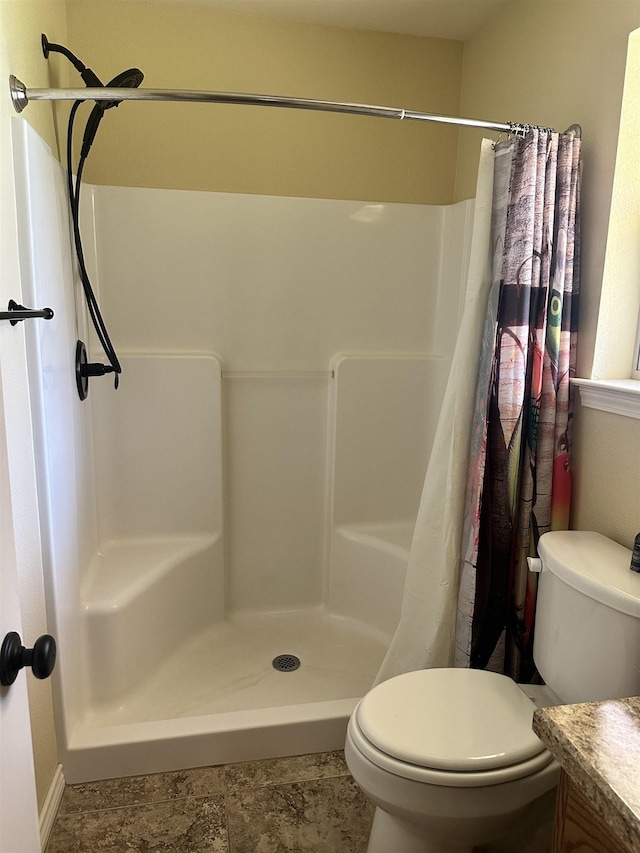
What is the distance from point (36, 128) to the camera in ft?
5.40

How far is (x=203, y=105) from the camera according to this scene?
2.32 meters

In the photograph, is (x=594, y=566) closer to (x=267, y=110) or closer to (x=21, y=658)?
(x=21, y=658)

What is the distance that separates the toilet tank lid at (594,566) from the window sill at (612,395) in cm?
33

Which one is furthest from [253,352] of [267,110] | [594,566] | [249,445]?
[594,566]

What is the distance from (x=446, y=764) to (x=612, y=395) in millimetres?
950

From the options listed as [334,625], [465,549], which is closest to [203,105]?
[465,549]

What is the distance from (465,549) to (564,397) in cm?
50

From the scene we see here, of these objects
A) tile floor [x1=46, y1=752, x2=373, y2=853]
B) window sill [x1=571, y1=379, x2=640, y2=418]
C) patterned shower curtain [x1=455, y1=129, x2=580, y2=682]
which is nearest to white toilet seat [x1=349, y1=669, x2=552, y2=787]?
patterned shower curtain [x1=455, y1=129, x2=580, y2=682]

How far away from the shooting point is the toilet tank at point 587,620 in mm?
1271

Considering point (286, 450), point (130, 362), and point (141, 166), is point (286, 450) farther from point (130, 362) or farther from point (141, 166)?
point (141, 166)

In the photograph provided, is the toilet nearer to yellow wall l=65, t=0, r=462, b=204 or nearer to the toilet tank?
the toilet tank

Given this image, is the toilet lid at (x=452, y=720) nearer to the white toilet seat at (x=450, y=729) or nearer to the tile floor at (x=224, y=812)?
the white toilet seat at (x=450, y=729)

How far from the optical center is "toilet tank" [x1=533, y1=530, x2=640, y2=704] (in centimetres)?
127

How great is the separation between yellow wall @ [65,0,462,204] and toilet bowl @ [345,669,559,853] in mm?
1918
